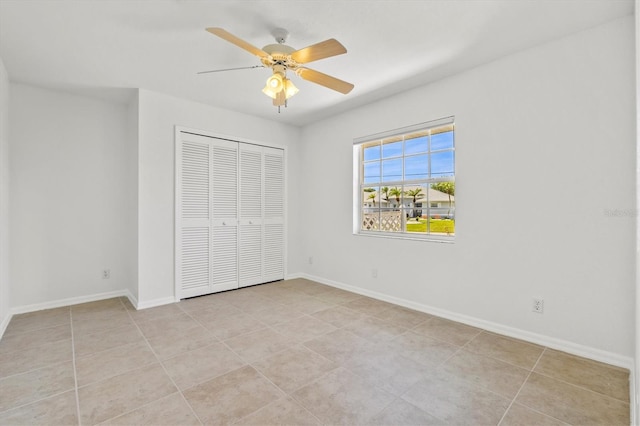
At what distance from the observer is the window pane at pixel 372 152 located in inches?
160

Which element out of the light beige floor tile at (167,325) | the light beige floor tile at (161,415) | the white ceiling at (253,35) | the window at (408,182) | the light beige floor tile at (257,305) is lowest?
the light beige floor tile at (161,415)

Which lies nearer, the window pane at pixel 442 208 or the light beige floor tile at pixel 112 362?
the light beige floor tile at pixel 112 362

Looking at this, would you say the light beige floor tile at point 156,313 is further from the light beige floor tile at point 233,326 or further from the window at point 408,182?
the window at point 408,182

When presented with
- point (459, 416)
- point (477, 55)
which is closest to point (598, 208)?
point (477, 55)

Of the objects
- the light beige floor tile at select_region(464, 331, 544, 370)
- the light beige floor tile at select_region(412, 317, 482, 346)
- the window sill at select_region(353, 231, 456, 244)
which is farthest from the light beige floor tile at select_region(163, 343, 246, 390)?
the window sill at select_region(353, 231, 456, 244)

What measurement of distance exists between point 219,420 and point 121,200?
3.45m

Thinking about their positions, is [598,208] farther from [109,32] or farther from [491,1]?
[109,32]

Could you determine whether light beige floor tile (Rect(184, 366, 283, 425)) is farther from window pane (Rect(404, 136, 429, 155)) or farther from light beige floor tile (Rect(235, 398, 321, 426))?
window pane (Rect(404, 136, 429, 155))

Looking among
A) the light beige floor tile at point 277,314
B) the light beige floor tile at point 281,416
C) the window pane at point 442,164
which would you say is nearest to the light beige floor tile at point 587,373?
the light beige floor tile at point 281,416

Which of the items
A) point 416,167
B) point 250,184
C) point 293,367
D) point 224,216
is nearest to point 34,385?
point 293,367

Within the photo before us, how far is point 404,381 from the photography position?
2027 mm

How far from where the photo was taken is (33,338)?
2695 millimetres

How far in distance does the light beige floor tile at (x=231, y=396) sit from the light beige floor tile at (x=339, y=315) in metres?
1.14

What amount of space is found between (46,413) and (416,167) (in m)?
3.69
